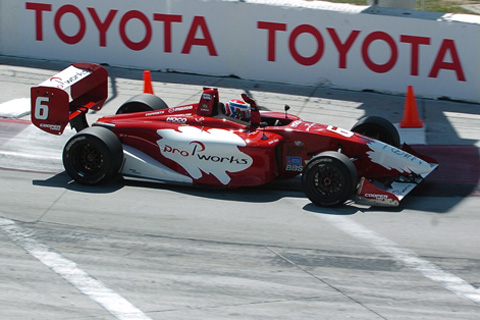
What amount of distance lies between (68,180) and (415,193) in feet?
14.9

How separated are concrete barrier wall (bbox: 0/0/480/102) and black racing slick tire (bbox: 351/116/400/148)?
400 centimetres

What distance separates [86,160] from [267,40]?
19.7ft

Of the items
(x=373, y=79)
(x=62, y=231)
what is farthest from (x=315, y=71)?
(x=62, y=231)

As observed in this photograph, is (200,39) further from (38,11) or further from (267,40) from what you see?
(38,11)

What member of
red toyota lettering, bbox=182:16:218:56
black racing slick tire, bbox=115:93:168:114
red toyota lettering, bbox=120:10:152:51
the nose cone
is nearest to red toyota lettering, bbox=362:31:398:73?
red toyota lettering, bbox=182:16:218:56

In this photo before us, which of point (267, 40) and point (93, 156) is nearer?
point (93, 156)

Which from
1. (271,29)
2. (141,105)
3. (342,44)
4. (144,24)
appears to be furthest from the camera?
(144,24)

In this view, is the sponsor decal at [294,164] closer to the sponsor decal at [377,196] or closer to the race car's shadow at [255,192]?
the race car's shadow at [255,192]

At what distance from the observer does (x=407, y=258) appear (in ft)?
25.9

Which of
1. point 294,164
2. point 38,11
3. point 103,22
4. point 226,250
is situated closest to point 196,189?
point 294,164

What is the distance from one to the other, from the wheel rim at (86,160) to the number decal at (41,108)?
756 mm

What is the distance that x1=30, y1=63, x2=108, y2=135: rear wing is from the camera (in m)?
9.99

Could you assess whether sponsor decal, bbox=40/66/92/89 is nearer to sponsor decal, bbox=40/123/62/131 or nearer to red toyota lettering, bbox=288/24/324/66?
sponsor decal, bbox=40/123/62/131

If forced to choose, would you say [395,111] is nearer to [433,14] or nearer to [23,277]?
[433,14]
